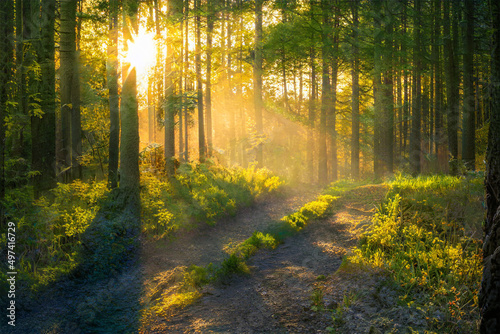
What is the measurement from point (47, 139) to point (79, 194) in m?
1.57

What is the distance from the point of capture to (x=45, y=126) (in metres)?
7.48

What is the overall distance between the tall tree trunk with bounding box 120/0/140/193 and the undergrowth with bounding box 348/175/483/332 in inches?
232

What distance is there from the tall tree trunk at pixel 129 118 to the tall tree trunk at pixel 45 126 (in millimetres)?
1590

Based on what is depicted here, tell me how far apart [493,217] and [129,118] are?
313 inches

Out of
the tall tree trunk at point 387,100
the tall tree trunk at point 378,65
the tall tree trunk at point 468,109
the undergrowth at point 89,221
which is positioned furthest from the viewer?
the tall tree trunk at point 387,100

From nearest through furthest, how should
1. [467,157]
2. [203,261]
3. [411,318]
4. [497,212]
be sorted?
[497,212], [411,318], [203,261], [467,157]

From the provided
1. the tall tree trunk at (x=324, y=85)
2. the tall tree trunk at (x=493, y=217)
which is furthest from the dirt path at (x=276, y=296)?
the tall tree trunk at (x=324, y=85)

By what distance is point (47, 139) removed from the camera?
7.55 m

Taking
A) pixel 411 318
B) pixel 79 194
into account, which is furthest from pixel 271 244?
pixel 79 194

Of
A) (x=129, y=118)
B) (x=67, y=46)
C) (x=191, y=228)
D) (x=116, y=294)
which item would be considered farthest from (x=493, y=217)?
(x=67, y=46)

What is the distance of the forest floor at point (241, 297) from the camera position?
13.3 ft

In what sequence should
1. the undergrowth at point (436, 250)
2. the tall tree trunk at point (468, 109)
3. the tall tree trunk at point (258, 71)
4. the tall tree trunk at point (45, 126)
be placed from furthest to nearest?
the tall tree trunk at point (258, 71)
the tall tree trunk at point (468, 109)
the tall tree trunk at point (45, 126)
the undergrowth at point (436, 250)

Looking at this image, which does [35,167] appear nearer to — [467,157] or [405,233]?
[405,233]

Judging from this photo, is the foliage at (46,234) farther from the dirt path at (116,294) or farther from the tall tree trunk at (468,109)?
the tall tree trunk at (468,109)
